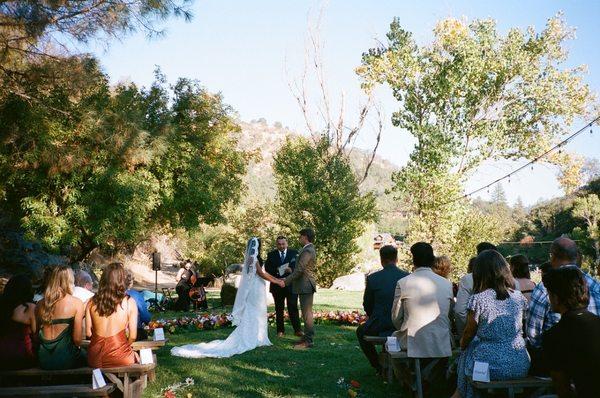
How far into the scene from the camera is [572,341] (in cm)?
309

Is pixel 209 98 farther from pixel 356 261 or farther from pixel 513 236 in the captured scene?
pixel 513 236

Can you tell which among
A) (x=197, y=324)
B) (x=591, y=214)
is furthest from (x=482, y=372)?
(x=591, y=214)

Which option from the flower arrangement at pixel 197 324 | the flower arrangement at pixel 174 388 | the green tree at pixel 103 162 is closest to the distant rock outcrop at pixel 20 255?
the green tree at pixel 103 162

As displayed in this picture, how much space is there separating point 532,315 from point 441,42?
73.4ft

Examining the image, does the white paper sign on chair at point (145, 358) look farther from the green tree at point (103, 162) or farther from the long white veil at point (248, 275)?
the green tree at point (103, 162)

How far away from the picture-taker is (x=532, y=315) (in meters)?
4.79

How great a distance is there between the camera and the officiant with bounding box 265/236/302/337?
9469 mm

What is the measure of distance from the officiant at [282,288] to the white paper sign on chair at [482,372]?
17.7ft

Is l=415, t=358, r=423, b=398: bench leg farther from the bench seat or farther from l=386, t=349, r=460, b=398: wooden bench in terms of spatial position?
the bench seat

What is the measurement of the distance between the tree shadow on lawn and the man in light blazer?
0.88 meters

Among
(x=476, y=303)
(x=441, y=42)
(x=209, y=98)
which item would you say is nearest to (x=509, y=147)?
(x=441, y=42)

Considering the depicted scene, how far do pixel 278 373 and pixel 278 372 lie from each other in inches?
2.0

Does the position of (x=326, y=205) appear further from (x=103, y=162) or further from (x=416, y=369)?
(x=416, y=369)

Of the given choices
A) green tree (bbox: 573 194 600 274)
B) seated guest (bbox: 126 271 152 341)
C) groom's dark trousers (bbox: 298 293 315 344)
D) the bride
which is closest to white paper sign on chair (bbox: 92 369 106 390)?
seated guest (bbox: 126 271 152 341)
